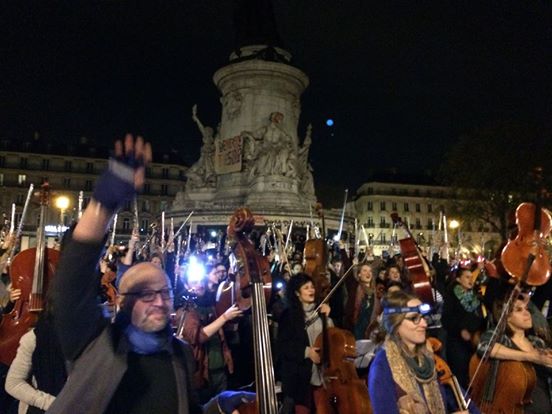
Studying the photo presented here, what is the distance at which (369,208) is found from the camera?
3174 inches

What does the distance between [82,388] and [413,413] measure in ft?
7.12

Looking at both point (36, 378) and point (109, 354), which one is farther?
point (36, 378)

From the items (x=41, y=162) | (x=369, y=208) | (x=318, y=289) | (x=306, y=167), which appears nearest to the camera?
(x=318, y=289)

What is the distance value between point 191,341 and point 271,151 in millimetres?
23993

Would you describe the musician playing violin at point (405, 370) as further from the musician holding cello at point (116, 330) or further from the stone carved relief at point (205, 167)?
the stone carved relief at point (205, 167)

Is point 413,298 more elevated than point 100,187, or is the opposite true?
point 100,187

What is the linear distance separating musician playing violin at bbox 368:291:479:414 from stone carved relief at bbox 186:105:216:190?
28901 millimetres

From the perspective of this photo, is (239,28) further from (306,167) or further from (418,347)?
(418,347)

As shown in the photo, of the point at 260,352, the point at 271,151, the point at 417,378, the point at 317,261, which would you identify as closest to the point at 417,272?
the point at 317,261

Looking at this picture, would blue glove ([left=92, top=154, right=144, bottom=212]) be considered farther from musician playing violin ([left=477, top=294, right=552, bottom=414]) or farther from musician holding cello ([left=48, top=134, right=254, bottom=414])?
musician playing violin ([left=477, top=294, right=552, bottom=414])

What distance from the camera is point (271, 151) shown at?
2883 cm

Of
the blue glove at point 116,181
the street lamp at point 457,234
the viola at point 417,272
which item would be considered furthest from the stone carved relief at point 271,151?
the blue glove at point 116,181

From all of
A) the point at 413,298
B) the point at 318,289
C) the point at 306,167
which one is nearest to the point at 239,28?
the point at 306,167

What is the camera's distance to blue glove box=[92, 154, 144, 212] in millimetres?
1948
